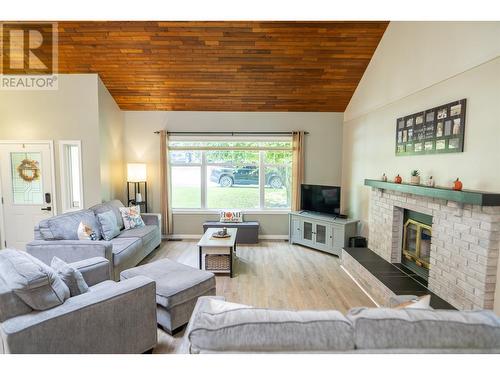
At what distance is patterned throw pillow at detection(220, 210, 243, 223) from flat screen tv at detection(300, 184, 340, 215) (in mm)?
1339

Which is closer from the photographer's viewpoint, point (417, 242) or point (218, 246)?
point (417, 242)

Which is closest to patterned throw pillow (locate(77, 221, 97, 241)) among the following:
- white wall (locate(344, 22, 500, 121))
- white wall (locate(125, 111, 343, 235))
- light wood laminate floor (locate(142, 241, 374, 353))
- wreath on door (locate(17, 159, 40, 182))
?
light wood laminate floor (locate(142, 241, 374, 353))

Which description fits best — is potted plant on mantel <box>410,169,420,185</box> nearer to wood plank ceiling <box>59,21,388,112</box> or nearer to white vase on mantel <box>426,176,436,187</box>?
white vase on mantel <box>426,176,436,187</box>

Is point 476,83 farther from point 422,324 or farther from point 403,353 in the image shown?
point 403,353

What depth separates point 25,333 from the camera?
1482mm

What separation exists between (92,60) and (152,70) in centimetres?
95

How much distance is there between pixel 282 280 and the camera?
3627 mm

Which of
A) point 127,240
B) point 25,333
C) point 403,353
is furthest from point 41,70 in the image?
point 403,353

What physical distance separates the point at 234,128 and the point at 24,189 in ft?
13.2

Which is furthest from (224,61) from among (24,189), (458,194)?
(24,189)

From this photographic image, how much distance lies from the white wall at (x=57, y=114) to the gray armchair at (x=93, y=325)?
355 centimetres

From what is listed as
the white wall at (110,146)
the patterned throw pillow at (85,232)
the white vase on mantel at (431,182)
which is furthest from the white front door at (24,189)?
the white vase on mantel at (431,182)

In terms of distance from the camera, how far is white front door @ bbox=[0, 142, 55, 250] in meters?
4.52

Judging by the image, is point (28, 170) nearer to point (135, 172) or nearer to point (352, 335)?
point (135, 172)
